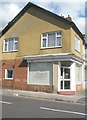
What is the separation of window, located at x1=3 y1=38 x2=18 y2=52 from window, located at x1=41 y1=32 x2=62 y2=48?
3.47 m

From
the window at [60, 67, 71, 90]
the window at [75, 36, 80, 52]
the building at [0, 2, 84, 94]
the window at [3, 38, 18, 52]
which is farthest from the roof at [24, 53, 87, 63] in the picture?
the window at [3, 38, 18, 52]

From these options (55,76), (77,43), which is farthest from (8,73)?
(77,43)

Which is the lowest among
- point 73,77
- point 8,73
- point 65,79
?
point 65,79

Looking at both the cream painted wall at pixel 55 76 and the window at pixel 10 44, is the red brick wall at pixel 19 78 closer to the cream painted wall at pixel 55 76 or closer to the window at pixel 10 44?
the window at pixel 10 44

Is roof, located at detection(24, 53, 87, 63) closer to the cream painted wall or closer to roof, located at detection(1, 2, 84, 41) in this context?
the cream painted wall

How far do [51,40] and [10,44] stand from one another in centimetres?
520

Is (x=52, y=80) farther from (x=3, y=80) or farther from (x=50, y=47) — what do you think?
(x=3, y=80)

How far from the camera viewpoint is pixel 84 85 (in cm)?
2669

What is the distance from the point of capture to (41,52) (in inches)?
877

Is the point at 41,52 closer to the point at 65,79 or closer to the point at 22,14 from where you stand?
the point at 65,79

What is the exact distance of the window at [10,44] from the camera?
24.6 meters

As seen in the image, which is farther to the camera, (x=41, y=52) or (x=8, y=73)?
(x=8, y=73)

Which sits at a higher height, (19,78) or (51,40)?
(51,40)

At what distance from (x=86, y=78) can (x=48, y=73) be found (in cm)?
782
